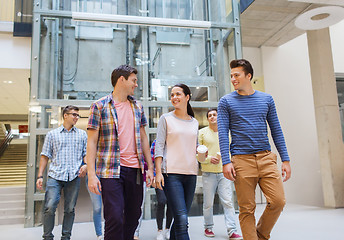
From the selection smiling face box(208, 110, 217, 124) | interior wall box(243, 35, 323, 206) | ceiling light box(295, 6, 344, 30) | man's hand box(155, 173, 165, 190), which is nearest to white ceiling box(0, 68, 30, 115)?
smiling face box(208, 110, 217, 124)

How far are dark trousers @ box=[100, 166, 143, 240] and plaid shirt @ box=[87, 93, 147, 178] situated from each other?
0.23 feet

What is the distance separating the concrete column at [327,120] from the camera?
24.9 ft

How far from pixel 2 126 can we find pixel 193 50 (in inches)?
651

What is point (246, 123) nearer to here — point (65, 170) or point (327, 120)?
point (65, 170)

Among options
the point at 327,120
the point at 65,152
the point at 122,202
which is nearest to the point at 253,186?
the point at 122,202

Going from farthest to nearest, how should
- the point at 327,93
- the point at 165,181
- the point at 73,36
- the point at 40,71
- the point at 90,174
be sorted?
the point at 327,93 < the point at 73,36 < the point at 40,71 < the point at 165,181 < the point at 90,174

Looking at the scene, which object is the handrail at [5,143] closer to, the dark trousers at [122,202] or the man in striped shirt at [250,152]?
the dark trousers at [122,202]

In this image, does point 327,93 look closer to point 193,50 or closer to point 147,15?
point 193,50

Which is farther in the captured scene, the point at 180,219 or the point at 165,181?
the point at 165,181

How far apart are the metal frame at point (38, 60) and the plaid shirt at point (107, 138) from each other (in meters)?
3.49

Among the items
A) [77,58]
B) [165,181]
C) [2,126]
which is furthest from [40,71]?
[2,126]

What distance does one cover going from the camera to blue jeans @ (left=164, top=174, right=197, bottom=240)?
248 centimetres

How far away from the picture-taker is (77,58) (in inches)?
240

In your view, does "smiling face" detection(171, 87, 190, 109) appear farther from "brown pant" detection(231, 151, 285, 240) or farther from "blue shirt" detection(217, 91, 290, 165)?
"brown pant" detection(231, 151, 285, 240)
